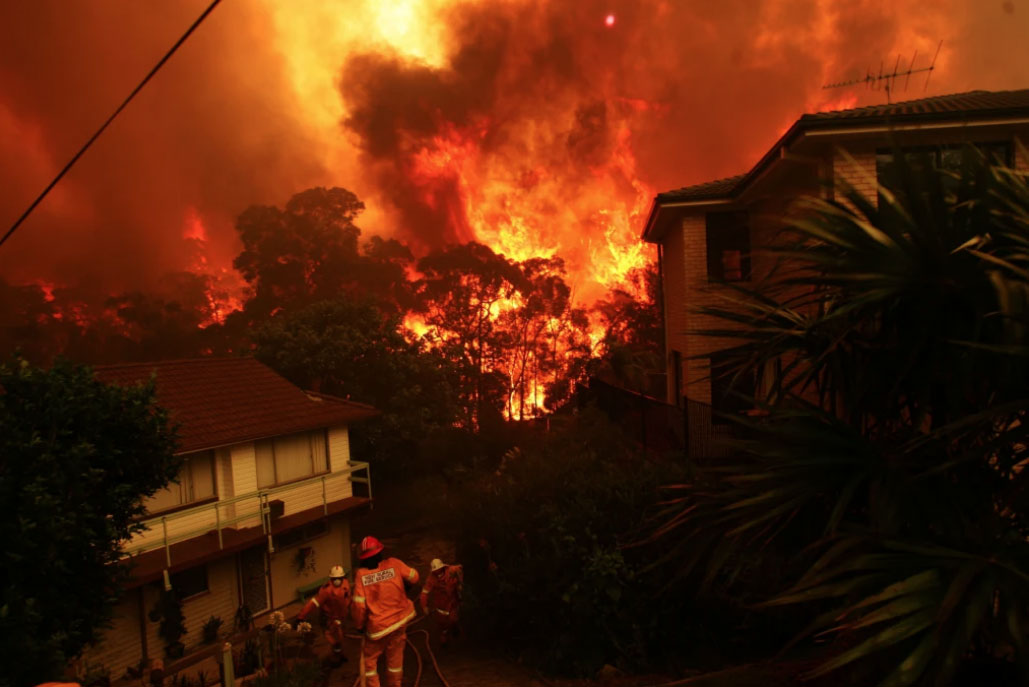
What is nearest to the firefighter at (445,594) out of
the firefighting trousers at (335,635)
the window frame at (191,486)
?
the firefighting trousers at (335,635)

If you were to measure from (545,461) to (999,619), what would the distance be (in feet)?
25.4

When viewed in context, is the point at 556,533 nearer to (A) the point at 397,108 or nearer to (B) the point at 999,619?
(B) the point at 999,619

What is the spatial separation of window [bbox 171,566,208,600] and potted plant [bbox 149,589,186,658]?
0.28 meters

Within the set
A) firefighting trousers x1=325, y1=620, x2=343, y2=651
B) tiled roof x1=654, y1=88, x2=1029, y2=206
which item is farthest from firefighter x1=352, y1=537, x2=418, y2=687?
tiled roof x1=654, y1=88, x2=1029, y2=206

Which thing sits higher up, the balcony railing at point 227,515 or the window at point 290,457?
the window at point 290,457

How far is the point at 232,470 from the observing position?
16422 millimetres

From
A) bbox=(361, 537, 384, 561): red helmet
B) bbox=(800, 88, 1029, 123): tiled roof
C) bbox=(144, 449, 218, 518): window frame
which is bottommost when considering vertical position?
bbox=(144, 449, 218, 518): window frame

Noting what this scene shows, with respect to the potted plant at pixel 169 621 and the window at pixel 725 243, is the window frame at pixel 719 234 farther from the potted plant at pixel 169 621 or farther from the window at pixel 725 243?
the potted plant at pixel 169 621

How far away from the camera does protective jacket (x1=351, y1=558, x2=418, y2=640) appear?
22.2ft

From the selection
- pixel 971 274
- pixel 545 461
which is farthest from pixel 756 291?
pixel 545 461

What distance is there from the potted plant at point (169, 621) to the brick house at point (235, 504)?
0.14 m

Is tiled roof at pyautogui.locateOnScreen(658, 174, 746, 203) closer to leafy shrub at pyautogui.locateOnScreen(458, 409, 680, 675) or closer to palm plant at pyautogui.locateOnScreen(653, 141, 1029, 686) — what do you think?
leafy shrub at pyautogui.locateOnScreen(458, 409, 680, 675)

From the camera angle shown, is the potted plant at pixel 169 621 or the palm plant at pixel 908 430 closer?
the palm plant at pixel 908 430

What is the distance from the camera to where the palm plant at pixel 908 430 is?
10.7ft
